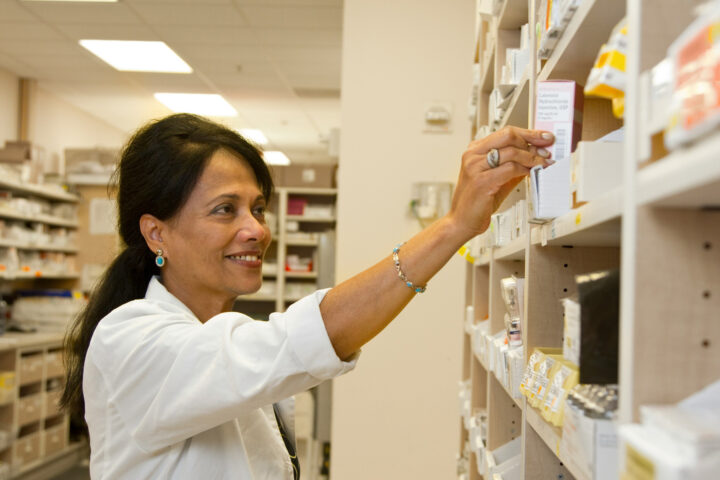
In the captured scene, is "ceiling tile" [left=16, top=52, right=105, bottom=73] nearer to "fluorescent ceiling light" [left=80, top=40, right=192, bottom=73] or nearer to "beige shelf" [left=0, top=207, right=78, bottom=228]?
"fluorescent ceiling light" [left=80, top=40, right=192, bottom=73]

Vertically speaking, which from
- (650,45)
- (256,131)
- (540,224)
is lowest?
(540,224)

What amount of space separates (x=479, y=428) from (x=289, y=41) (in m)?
4.71

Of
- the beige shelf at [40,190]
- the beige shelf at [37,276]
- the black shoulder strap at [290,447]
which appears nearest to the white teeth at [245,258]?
the black shoulder strap at [290,447]

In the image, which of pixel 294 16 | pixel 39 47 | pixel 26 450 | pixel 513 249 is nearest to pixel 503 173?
pixel 513 249

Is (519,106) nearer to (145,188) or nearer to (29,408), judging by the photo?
(145,188)

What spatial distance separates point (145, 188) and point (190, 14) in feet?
13.8

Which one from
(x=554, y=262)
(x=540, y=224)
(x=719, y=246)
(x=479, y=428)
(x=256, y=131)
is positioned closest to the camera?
(x=719, y=246)

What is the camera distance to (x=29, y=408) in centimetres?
540

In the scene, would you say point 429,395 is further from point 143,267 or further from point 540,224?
point 540,224

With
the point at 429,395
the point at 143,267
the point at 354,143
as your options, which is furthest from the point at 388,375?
the point at 143,267

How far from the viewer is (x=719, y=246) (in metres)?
0.70

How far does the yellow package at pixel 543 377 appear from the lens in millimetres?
1083

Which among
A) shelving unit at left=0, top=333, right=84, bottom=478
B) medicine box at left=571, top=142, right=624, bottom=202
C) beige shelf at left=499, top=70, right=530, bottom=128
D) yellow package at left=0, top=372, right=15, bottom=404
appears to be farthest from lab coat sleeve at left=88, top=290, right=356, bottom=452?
yellow package at left=0, top=372, right=15, bottom=404

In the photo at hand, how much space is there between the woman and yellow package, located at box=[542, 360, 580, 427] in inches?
11.1
